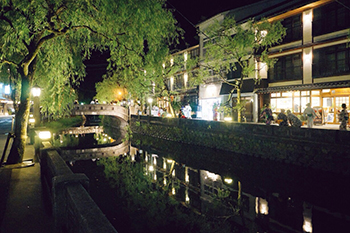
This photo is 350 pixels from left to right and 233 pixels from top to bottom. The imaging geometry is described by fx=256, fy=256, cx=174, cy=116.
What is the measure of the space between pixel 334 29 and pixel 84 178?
20083mm

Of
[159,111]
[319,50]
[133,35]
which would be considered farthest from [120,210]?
[159,111]

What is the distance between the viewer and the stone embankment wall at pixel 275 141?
424 inches

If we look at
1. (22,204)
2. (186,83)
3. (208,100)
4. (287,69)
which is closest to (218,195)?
(22,204)

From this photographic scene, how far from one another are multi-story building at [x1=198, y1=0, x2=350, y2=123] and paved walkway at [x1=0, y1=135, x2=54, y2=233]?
59.3 feet

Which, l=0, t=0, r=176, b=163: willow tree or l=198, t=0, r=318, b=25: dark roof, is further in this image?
l=198, t=0, r=318, b=25: dark roof

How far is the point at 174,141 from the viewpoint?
842 inches

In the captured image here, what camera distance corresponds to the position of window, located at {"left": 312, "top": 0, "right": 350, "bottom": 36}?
57.3 ft

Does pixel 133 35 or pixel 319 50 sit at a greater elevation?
pixel 319 50

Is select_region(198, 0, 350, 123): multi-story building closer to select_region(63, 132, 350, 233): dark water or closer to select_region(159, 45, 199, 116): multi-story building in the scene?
select_region(63, 132, 350, 233): dark water

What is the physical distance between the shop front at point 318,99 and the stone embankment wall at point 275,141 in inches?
252

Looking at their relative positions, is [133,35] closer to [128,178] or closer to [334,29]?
[128,178]

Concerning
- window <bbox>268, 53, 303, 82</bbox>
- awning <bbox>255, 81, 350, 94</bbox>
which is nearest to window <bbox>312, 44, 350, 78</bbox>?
awning <bbox>255, 81, 350, 94</bbox>

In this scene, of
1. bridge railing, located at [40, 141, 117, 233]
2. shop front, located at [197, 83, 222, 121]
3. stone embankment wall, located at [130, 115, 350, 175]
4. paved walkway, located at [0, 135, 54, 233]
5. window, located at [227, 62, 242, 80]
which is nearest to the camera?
bridge railing, located at [40, 141, 117, 233]

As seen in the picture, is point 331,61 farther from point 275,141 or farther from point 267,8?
point 275,141
